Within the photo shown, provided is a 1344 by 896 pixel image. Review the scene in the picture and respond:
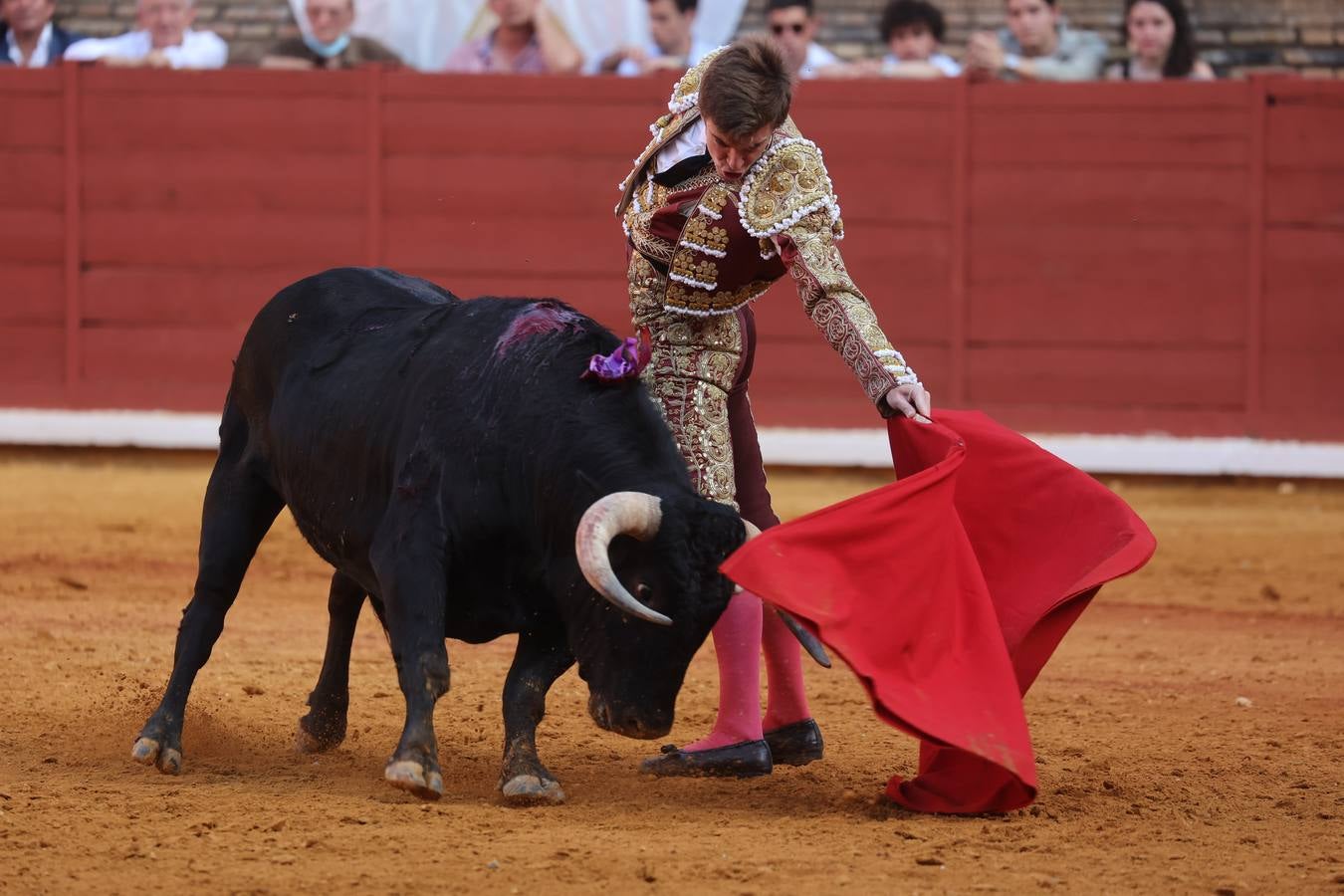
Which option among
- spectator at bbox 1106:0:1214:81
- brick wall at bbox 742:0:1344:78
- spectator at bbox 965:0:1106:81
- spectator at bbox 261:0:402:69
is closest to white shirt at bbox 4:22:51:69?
spectator at bbox 261:0:402:69

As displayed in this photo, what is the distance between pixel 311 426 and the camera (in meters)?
3.36

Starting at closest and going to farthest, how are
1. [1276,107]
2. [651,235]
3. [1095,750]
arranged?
[651,235], [1095,750], [1276,107]

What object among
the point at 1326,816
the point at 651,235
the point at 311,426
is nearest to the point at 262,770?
the point at 311,426

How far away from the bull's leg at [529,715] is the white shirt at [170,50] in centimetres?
517

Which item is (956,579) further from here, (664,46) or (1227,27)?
(1227,27)

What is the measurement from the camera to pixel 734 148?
298cm

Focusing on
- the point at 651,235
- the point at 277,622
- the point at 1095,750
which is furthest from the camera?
the point at 277,622

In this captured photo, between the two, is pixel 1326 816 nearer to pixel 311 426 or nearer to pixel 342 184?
pixel 311 426

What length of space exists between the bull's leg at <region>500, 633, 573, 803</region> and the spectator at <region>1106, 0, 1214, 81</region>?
5006 mm

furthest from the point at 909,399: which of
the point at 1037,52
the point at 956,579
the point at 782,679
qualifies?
the point at 1037,52

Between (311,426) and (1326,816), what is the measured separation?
1789 millimetres

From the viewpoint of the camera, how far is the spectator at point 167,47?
7.77 meters

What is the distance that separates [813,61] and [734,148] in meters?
4.98

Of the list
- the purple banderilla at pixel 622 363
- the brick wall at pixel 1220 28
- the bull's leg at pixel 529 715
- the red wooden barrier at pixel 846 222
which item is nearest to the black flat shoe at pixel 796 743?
the bull's leg at pixel 529 715
